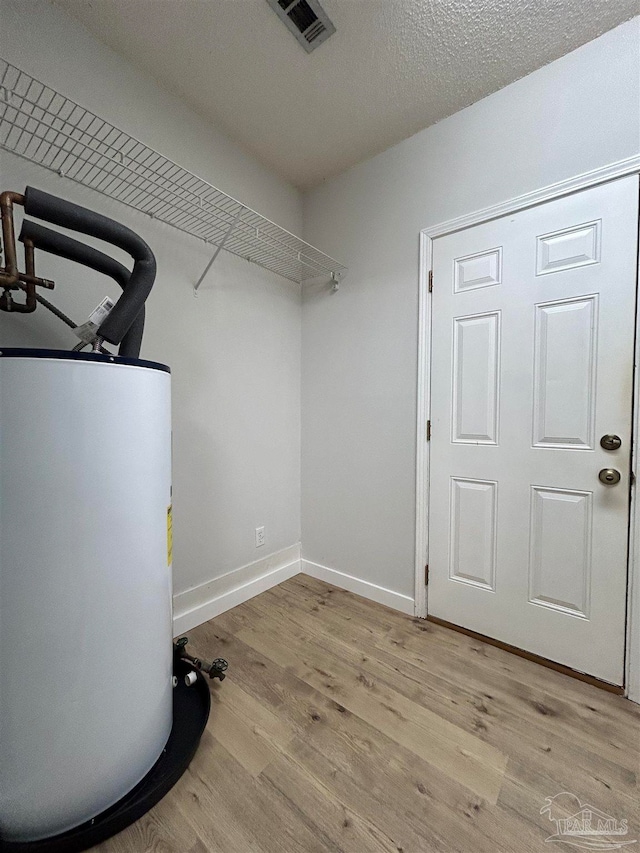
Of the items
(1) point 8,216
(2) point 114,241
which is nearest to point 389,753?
(2) point 114,241

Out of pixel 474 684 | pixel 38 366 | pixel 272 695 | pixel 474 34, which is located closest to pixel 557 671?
pixel 474 684

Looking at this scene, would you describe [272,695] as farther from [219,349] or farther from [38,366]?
[219,349]

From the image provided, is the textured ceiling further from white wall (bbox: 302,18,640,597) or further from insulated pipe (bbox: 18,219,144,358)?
insulated pipe (bbox: 18,219,144,358)

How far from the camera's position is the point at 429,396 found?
1.74m

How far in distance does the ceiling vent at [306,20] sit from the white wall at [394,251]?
65 cm

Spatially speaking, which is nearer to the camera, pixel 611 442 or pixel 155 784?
pixel 155 784

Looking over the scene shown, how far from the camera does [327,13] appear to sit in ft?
4.01

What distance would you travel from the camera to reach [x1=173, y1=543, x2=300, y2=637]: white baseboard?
1623 mm

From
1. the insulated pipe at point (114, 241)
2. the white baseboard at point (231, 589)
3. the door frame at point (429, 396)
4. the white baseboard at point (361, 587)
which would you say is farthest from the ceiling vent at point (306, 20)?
the white baseboard at point (361, 587)

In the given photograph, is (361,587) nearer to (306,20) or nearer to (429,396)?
(429,396)

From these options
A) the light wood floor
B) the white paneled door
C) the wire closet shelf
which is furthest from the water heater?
the white paneled door

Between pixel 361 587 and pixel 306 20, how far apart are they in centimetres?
254

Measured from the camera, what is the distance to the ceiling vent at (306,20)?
3.90ft

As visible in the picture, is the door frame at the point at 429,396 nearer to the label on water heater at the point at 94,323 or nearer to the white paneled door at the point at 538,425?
the white paneled door at the point at 538,425
